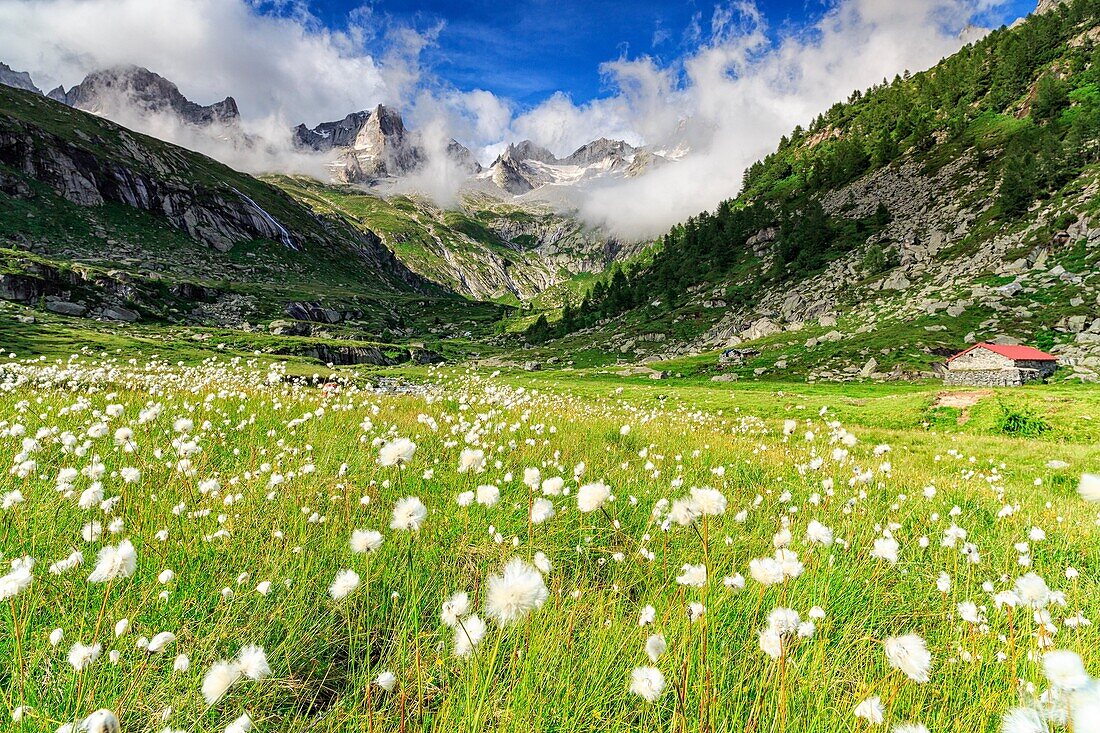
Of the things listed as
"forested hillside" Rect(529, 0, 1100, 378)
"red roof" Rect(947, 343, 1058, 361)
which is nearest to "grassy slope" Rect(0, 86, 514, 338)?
"forested hillside" Rect(529, 0, 1100, 378)

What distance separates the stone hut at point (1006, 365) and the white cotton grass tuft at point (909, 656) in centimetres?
4872

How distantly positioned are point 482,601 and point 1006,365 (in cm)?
5093

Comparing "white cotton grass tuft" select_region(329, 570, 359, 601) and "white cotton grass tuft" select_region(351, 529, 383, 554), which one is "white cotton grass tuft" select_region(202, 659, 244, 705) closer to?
"white cotton grass tuft" select_region(329, 570, 359, 601)

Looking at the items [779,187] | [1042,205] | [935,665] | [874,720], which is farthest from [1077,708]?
[779,187]

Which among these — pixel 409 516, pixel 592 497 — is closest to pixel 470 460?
pixel 409 516

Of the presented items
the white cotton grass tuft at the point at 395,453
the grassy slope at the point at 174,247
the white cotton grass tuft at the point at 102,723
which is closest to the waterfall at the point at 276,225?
the grassy slope at the point at 174,247

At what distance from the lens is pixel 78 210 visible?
103 meters

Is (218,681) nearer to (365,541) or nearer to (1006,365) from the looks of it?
(365,541)

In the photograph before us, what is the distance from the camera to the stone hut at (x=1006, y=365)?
36.4 meters

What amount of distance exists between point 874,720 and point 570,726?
1260 mm

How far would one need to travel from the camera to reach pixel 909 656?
1.98 meters

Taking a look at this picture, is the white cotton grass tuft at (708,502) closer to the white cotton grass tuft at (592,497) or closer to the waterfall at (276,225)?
the white cotton grass tuft at (592,497)

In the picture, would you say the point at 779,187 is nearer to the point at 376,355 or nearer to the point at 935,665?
the point at 376,355

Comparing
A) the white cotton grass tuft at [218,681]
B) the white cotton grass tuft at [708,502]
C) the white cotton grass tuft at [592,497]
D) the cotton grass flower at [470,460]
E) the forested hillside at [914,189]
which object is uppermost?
the forested hillside at [914,189]
